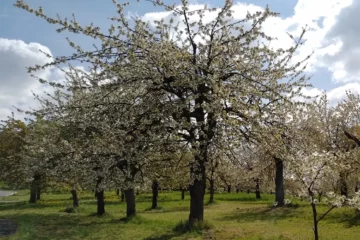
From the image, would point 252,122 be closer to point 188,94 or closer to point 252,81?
point 252,81

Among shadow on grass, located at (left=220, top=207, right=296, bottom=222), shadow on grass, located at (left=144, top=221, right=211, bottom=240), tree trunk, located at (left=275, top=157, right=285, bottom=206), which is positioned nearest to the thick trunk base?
shadow on grass, located at (left=144, top=221, right=211, bottom=240)


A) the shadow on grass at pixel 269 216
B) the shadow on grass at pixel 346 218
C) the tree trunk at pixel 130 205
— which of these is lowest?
the shadow on grass at pixel 269 216

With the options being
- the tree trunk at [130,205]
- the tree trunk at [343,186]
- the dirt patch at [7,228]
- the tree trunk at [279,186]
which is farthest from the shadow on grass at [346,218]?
the dirt patch at [7,228]

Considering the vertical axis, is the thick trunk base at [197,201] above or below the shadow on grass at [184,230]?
above

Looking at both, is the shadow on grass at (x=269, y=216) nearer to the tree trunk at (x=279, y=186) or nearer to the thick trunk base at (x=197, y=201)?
the tree trunk at (x=279, y=186)

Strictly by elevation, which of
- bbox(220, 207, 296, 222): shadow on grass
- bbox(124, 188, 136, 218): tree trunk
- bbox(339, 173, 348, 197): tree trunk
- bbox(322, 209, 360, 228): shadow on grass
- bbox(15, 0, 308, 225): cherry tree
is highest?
bbox(15, 0, 308, 225): cherry tree

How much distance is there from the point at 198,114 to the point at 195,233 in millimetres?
4948

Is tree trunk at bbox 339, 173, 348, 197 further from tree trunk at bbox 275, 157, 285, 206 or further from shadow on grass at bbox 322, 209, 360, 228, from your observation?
tree trunk at bbox 275, 157, 285, 206

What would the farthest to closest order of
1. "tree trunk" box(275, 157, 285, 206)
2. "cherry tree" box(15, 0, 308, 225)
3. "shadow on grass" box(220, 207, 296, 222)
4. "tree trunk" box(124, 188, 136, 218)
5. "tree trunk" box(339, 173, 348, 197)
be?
"tree trunk" box(275, 157, 285, 206), "tree trunk" box(339, 173, 348, 197), "shadow on grass" box(220, 207, 296, 222), "tree trunk" box(124, 188, 136, 218), "cherry tree" box(15, 0, 308, 225)

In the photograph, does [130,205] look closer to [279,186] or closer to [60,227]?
[60,227]

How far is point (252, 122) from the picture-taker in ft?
48.1

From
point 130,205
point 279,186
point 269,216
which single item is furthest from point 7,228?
point 279,186

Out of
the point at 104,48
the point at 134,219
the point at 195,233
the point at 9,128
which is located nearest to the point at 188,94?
the point at 104,48

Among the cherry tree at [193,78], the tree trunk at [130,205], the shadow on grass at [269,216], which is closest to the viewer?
the cherry tree at [193,78]
